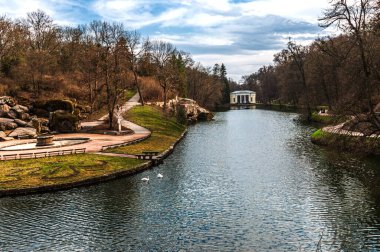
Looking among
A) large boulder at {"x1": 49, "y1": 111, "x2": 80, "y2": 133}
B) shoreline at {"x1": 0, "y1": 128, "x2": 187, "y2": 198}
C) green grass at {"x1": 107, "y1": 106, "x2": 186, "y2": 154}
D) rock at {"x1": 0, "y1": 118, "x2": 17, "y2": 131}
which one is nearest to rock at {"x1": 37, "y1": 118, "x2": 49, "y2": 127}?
large boulder at {"x1": 49, "y1": 111, "x2": 80, "y2": 133}

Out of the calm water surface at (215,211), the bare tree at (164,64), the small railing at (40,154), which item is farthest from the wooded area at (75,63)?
the calm water surface at (215,211)

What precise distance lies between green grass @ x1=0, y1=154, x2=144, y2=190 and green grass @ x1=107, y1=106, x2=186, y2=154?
5.04 meters

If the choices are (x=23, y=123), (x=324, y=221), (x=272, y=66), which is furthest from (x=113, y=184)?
(x=272, y=66)

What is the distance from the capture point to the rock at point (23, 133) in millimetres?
50037

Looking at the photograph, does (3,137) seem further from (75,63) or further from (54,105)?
(75,63)

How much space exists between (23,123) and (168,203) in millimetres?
36100

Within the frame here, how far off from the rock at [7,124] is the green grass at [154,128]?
61.0ft

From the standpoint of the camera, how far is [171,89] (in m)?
92.4

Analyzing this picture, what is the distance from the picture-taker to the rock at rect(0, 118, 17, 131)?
51.9 metres

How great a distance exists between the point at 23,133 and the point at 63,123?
20.2ft

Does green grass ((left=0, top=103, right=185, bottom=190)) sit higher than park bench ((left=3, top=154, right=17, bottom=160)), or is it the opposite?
park bench ((left=3, top=154, right=17, bottom=160))

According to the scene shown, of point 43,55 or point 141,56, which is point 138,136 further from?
point 141,56

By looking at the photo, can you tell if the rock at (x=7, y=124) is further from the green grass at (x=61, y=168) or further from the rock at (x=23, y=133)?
the green grass at (x=61, y=168)

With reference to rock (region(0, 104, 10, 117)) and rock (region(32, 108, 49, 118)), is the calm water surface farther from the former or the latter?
rock (region(32, 108, 49, 118))
